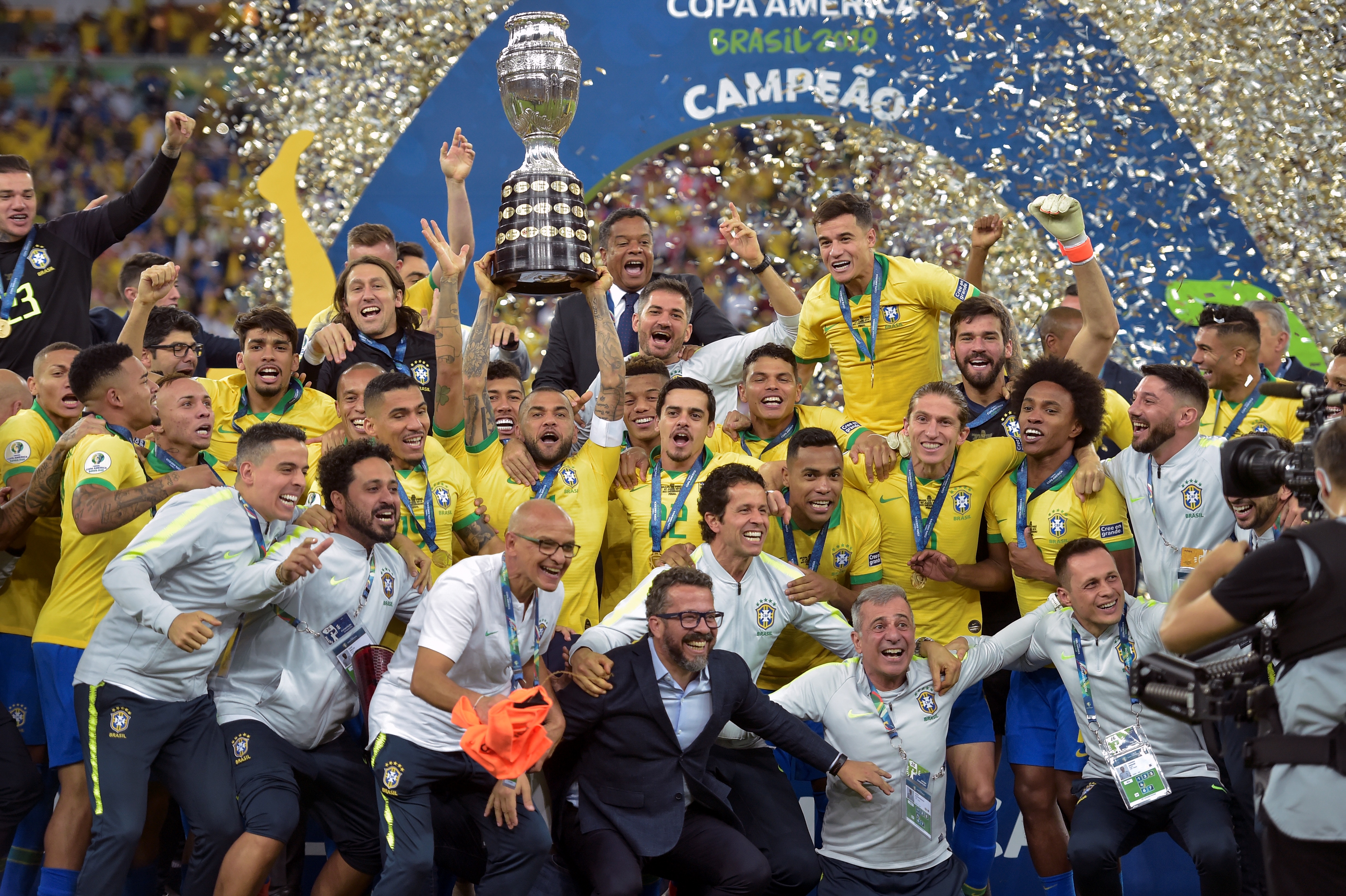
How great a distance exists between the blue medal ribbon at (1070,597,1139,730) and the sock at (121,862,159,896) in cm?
392

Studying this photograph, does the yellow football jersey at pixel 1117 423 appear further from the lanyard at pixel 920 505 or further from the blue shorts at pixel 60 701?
the blue shorts at pixel 60 701

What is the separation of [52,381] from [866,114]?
6415mm

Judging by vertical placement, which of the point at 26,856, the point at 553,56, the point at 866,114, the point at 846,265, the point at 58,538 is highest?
the point at 866,114

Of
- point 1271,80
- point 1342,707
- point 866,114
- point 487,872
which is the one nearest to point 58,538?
point 487,872

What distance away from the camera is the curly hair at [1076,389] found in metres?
5.84

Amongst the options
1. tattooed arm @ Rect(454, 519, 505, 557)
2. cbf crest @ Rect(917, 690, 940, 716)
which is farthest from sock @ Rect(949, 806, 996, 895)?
tattooed arm @ Rect(454, 519, 505, 557)

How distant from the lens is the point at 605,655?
5.14 m

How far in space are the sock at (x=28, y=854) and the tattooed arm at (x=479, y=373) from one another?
245 cm

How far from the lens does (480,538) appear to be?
233 inches

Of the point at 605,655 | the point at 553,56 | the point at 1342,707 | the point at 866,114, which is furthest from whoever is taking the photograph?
the point at 866,114

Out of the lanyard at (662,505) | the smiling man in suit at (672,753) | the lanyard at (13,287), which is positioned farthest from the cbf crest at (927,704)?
the lanyard at (13,287)

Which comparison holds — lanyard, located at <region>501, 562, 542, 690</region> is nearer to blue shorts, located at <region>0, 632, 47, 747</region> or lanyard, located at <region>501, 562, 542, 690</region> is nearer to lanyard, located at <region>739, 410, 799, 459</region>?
lanyard, located at <region>739, 410, 799, 459</region>

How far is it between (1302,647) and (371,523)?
335 centimetres

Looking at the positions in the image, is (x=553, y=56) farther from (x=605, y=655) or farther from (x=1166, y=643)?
(x=1166, y=643)
